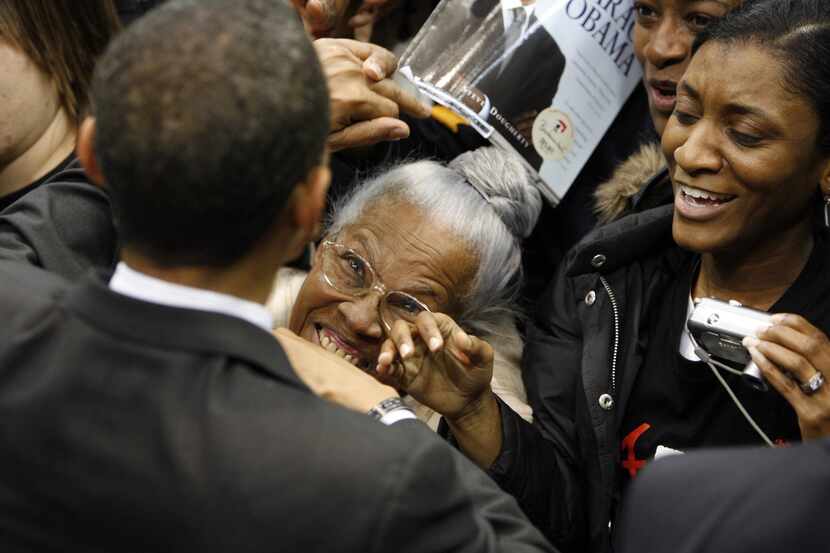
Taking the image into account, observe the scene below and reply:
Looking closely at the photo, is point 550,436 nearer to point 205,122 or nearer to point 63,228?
point 63,228

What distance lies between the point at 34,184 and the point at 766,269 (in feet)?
Result: 5.38

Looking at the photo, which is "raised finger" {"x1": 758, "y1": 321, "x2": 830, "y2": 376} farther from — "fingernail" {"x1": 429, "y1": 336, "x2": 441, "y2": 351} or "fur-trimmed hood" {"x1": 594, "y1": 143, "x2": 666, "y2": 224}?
"fur-trimmed hood" {"x1": 594, "y1": 143, "x2": 666, "y2": 224}

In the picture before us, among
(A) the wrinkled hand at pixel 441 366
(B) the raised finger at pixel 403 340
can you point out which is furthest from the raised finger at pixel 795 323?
(B) the raised finger at pixel 403 340

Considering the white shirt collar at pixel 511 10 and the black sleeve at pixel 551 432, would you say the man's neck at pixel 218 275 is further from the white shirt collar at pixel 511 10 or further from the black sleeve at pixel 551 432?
the white shirt collar at pixel 511 10

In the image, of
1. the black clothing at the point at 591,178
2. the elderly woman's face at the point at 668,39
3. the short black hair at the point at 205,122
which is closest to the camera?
the short black hair at the point at 205,122

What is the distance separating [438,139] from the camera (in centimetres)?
316

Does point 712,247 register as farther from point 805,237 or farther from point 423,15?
point 423,15

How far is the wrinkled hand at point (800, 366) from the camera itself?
2.01 m

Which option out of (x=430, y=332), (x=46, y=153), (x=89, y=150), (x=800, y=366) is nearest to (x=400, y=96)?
(x=430, y=332)

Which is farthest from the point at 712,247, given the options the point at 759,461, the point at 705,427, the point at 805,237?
the point at 759,461

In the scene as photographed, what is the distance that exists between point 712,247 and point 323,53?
0.93 m

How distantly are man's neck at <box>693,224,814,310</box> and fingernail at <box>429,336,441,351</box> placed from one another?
697 mm

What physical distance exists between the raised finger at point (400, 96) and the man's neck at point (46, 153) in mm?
704

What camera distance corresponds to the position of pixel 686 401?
2414 millimetres
